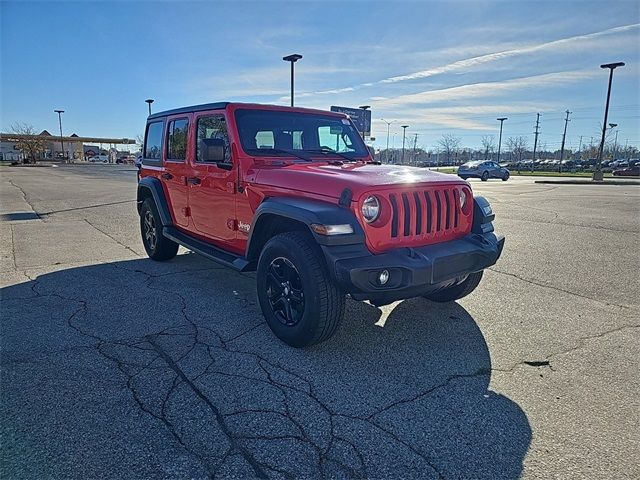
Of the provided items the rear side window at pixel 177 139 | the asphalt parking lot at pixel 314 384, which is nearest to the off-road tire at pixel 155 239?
the asphalt parking lot at pixel 314 384

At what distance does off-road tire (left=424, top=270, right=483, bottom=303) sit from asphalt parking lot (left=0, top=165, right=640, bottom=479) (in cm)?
12

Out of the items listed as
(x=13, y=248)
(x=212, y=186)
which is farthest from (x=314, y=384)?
(x=13, y=248)

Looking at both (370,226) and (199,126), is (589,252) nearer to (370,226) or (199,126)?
(370,226)

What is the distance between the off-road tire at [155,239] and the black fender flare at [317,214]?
296cm

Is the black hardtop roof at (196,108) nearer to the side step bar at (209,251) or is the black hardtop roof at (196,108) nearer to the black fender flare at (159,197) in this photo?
the black fender flare at (159,197)

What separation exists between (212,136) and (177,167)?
98 centimetres

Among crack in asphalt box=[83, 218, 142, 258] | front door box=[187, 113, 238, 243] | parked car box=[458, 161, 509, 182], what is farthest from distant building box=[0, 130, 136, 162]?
front door box=[187, 113, 238, 243]

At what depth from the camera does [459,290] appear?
437 centimetres

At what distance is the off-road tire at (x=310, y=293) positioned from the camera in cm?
319

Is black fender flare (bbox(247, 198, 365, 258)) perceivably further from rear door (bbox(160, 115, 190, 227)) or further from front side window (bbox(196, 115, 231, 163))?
rear door (bbox(160, 115, 190, 227))

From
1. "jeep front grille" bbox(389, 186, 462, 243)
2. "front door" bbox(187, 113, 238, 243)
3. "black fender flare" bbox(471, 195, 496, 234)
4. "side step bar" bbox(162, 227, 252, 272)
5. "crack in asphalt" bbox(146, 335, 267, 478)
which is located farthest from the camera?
"front door" bbox(187, 113, 238, 243)

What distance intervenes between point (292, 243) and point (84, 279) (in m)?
3.48

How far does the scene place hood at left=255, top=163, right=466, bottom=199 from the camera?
3.27 meters

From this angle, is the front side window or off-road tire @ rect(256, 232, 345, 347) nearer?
off-road tire @ rect(256, 232, 345, 347)
